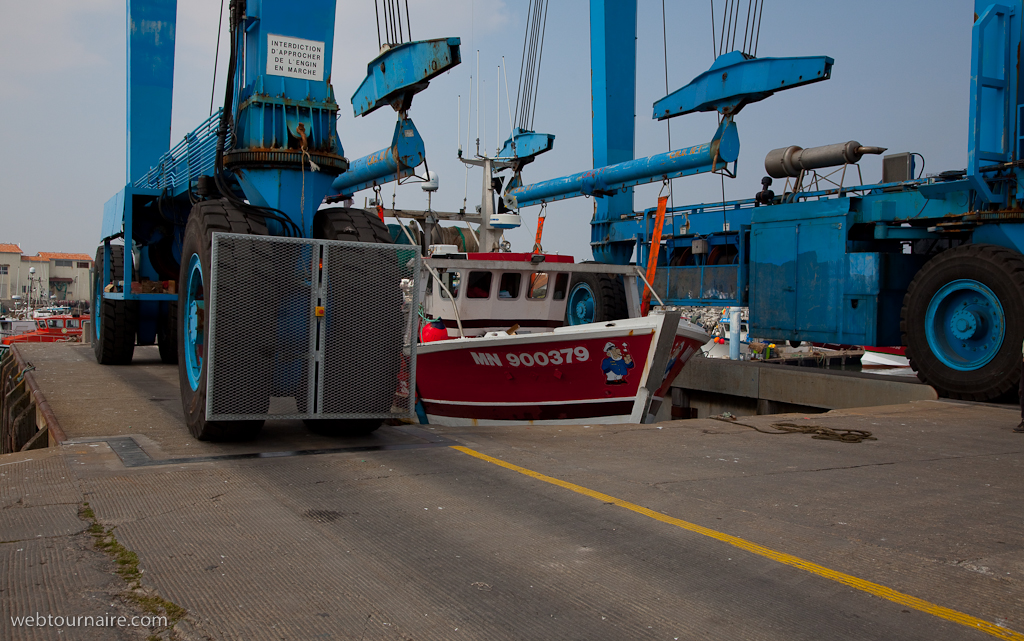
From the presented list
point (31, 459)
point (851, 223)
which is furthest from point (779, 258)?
point (31, 459)

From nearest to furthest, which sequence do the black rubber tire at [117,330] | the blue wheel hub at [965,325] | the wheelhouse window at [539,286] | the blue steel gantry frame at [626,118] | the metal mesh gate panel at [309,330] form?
1. the metal mesh gate panel at [309,330]
2. the blue wheel hub at [965,325]
3. the wheelhouse window at [539,286]
4. the blue steel gantry frame at [626,118]
5. the black rubber tire at [117,330]

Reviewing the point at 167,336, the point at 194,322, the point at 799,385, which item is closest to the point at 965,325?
the point at 799,385

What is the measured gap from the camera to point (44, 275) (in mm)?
85438

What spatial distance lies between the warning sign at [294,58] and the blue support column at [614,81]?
34.2ft

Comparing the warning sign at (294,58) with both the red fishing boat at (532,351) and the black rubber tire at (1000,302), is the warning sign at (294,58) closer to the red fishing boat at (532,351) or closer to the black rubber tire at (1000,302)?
the red fishing boat at (532,351)

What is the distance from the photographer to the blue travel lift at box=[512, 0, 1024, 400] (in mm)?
9766

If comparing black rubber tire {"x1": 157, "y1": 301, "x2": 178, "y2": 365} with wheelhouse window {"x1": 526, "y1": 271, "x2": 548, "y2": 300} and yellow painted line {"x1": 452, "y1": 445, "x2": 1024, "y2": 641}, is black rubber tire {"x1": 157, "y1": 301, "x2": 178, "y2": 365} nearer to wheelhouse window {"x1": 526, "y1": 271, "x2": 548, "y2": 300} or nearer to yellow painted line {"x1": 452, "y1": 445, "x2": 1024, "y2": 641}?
wheelhouse window {"x1": 526, "y1": 271, "x2": 548, "y2": 300}

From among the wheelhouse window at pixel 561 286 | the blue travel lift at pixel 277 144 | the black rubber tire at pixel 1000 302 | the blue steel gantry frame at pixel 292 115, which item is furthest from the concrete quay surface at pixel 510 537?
the wheelhouse window at pixel 561 286

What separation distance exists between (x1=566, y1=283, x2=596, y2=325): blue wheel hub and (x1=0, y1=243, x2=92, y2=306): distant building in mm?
76294

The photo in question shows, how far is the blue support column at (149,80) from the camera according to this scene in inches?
501

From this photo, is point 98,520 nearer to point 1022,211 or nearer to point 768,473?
point 768,473

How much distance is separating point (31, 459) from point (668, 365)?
686 centimetres
